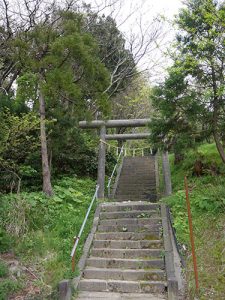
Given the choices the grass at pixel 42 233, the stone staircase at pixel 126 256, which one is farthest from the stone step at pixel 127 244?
the grass at pixel 42 233

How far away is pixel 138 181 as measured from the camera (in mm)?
15109

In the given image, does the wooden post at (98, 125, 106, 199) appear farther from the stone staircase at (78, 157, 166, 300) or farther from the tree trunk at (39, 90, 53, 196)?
the tree trunk at (39, 90, 53, 196)

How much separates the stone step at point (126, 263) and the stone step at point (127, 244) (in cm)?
55

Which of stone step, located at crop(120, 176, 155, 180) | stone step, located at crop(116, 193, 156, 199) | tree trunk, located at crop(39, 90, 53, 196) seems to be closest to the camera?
tree trunk, located at crop(39, 90, 53, 196)

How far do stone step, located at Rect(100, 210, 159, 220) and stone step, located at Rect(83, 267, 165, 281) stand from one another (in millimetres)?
2243

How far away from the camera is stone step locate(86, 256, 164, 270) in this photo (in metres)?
7.03

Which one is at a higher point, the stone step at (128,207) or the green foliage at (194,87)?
the green foliage at (194,87)

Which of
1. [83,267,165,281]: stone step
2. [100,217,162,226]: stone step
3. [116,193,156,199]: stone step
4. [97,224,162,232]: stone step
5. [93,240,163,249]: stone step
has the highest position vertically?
[116,193,156,199]: stone step

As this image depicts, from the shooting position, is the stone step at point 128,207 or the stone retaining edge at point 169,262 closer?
the stone retaining edge at point 169,262

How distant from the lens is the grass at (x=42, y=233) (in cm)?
652

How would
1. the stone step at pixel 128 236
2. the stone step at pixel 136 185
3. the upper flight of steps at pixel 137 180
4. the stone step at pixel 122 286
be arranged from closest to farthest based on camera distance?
the stone step at pixel 122 286, the stone step at pixel 128 236, the upper flight of steps at pixel 137 180, the stone step at pixel 136 185

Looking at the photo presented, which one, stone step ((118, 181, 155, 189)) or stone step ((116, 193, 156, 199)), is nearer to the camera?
stone step ((116, 193, 156, 199))

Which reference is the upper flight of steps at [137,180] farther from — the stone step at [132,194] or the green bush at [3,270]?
the green bush at [3,270]

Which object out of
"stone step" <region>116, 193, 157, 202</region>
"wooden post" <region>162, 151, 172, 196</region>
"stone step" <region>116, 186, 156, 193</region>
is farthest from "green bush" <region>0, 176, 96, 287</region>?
"stone step" <region>116, 186, 156, 193</region>
